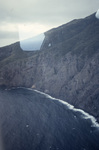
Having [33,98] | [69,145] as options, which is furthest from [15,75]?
[69,145]

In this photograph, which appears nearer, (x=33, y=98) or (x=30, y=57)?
(x=33, y=98)

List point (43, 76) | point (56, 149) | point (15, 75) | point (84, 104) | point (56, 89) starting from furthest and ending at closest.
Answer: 1. point (15, 75)
2. point (43, 76)
3. point (56, 89)
4. point (84, 104)
5. point (56, 149)

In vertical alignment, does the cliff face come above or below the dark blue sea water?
above

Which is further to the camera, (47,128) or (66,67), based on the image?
(66,67)

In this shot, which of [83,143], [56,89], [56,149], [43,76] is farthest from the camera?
[43,76]

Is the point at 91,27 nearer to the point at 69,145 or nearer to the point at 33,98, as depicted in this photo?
the point at 33,98
